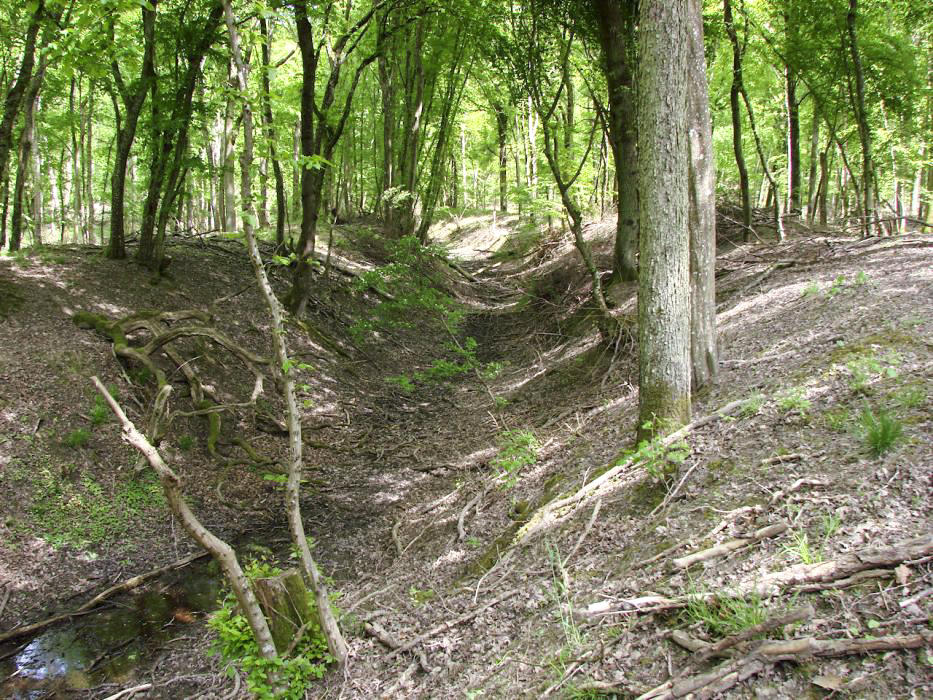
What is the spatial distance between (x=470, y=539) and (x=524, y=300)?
10285mm

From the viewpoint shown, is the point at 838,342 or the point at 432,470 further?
the point at 432,470

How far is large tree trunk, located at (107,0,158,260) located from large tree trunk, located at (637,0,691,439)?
760 centimetres

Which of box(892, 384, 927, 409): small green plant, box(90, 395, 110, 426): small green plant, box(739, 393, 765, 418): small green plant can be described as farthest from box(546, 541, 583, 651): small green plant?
box(90, 395, 110, 426): small green plant

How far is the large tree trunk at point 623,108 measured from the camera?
9039 mm

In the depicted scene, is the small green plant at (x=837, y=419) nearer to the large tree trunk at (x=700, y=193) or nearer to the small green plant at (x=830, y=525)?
the small green plant at (x=830, y=525)

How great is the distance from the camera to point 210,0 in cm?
901

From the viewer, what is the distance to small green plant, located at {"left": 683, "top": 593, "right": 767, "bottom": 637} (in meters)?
2.66

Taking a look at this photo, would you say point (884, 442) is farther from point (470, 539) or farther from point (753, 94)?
point (753, 94)

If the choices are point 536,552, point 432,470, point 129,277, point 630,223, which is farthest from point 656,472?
point 129,277

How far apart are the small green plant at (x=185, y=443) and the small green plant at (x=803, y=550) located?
7.01m

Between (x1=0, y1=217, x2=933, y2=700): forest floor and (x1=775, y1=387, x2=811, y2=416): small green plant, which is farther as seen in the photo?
(x1=775, y1=387, x2=811, y2=416): small green plant

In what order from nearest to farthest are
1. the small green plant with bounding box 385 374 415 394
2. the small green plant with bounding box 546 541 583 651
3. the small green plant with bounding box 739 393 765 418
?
the small green plant with bounding box 546 541 583 651
the small green plant with bounding box 739 393 765 418
the small green plant with bounding box 385 374 415 394

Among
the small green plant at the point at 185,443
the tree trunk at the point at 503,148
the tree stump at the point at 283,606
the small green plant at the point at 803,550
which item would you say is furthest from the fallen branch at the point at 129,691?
the tree trunk at the point at 503,148

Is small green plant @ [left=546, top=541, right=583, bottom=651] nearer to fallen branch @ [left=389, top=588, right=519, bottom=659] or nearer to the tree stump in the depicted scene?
fallen branch @ [left=389, top=588, right=519, bottom=659]
